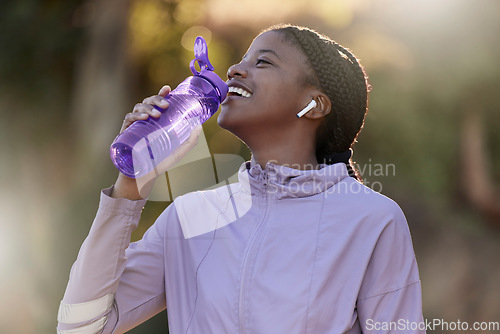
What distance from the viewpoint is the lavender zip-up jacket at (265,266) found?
1.21 meters

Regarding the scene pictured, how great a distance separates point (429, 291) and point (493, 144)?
3.79 ft

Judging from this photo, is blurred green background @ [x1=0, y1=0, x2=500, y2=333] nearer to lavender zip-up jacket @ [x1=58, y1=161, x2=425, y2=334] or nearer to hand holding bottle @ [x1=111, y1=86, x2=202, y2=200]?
lavender zip-up jacket @ [x1=58, y1=161, x2=425, y2=334]

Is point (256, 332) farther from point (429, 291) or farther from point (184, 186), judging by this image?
point (429, 291)

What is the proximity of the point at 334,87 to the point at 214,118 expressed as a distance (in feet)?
6.05

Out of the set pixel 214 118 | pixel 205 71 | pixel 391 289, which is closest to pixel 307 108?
pixel 205 71

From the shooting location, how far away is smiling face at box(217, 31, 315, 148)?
1388mm

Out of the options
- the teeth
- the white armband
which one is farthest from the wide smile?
the white armband

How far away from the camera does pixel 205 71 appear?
1.37 meters

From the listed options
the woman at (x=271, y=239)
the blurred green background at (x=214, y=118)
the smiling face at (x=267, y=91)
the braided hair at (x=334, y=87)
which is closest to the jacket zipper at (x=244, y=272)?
the woman at (x=271, y=239)

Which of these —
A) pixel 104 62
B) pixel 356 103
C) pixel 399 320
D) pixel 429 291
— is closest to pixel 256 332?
pixel 399 320

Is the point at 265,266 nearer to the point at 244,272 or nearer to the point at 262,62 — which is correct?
the point at 244,272

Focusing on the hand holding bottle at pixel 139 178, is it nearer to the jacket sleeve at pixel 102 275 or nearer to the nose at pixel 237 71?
the jacket sleeve at pixel 102 275

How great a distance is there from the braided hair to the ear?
17mm

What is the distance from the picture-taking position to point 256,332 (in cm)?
121
